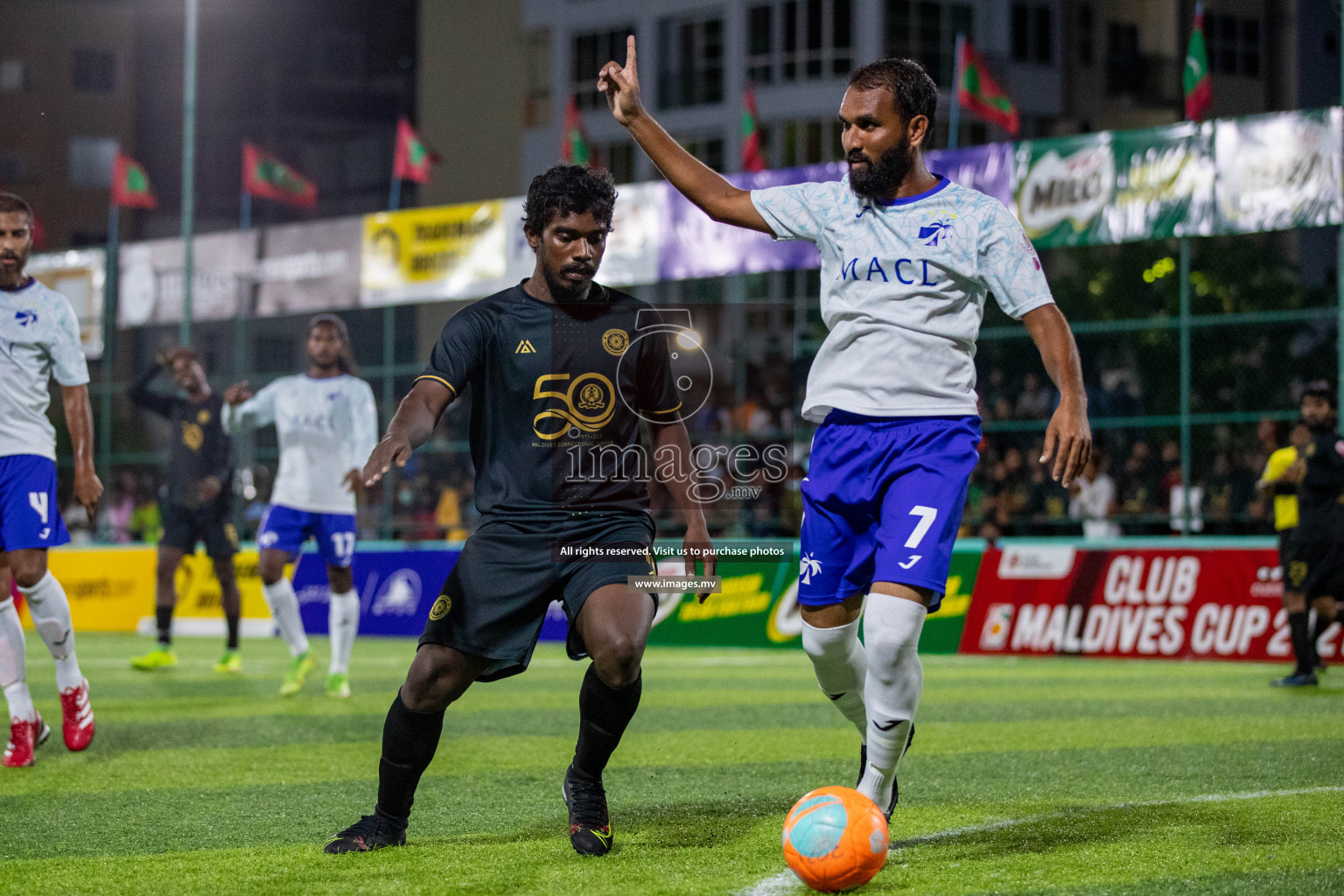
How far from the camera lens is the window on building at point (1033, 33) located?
39.1 m

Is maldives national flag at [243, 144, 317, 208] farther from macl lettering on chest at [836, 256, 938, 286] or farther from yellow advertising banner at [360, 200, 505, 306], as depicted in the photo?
macl lettering on chest at [836, 256, 938, 286]

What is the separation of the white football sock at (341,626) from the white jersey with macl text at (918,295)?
636cm

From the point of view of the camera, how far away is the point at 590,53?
4238 centimetres

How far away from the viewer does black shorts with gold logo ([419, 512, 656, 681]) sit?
4.68 m

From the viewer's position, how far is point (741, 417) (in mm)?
17766

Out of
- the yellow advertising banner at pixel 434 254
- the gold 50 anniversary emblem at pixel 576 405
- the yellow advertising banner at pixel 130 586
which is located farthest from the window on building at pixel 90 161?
the gold 50 anniversary emblem at pixel 576 405

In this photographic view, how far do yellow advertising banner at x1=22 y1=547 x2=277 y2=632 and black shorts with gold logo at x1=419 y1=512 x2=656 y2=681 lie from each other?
47.4 feet

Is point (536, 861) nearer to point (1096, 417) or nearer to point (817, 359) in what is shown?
point (817, 359)

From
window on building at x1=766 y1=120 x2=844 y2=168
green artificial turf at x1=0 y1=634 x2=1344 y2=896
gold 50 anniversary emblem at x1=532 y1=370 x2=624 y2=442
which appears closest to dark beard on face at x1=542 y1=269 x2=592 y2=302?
gold 50 anniversary emblem at x1=532 y1=370 x2=624 y2=442

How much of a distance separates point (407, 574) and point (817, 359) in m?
13.7

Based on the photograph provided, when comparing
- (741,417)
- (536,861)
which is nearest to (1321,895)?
(536,861)

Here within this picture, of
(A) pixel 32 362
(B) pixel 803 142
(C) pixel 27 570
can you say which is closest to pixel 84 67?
(B) pixel 803 142

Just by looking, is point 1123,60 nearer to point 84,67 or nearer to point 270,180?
point 270,180

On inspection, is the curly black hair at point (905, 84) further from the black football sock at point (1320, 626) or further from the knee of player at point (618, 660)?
the black football sock at point (1320, 626)
